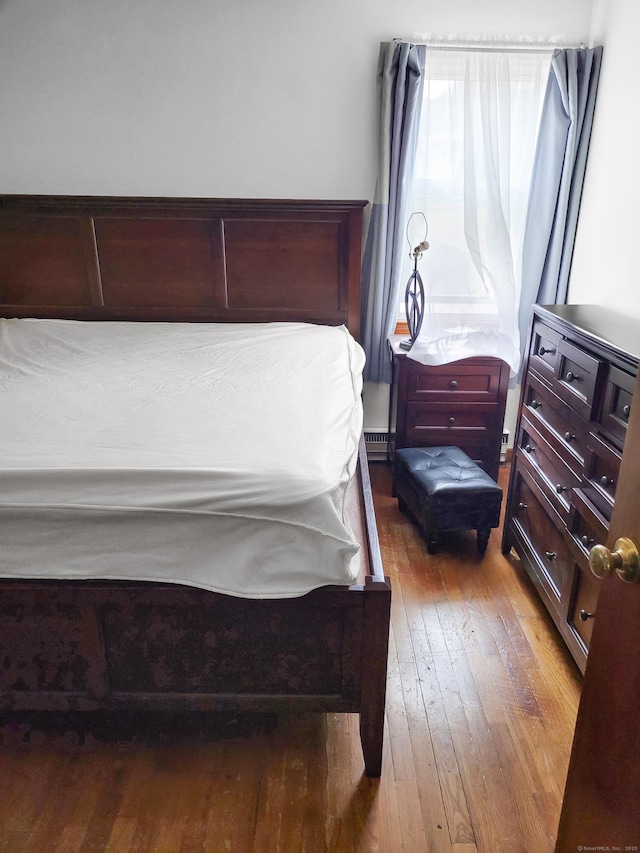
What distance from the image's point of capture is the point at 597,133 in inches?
→ 112

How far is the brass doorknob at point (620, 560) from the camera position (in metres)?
0.88

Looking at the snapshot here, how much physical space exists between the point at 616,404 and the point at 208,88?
7.86 ft

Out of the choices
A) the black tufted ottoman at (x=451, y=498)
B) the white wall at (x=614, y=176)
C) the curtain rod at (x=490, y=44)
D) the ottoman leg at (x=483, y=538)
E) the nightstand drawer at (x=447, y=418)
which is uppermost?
the curtain rod at (x=490, y=44)

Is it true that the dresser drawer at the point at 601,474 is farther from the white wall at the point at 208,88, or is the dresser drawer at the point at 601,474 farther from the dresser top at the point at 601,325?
the white wall at the point at 208,88

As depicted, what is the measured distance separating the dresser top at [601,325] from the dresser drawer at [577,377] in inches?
2.4

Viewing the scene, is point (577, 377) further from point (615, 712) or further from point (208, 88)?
point (208, 88)

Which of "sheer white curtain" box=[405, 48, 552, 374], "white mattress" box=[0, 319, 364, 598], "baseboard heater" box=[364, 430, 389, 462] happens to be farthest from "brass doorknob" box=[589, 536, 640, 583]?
"baseboard heater" box=[364, 430, 389, 462]

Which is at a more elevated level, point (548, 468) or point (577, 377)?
point (577, 377)

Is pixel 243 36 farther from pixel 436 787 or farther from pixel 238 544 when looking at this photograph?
pixel 436 787

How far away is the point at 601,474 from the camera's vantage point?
182cm

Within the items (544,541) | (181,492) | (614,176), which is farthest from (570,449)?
(614,176)

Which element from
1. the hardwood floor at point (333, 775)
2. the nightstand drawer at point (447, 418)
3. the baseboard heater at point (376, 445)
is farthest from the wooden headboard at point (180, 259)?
the hardwood floor at point (333, 775)

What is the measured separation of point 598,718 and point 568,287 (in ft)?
8.46

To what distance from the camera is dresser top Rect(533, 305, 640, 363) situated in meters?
1.74
